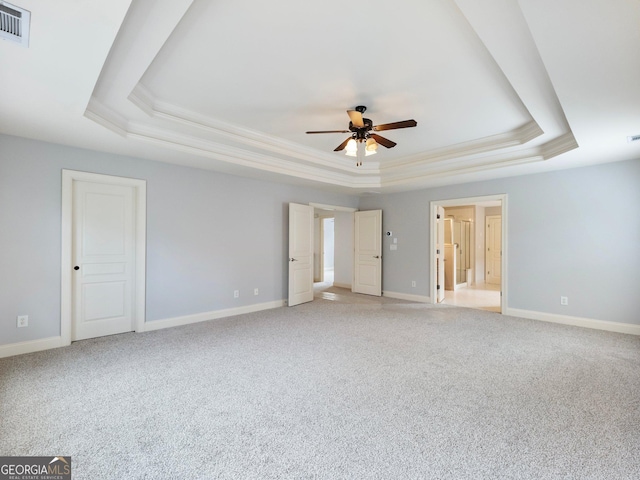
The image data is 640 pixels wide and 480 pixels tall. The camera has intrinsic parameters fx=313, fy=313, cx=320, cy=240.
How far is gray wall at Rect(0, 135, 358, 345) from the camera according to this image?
3447 millimetres

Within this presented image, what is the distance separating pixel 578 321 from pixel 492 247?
5134 mm

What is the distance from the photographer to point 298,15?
2.06 meters

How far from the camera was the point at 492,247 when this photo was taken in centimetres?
952

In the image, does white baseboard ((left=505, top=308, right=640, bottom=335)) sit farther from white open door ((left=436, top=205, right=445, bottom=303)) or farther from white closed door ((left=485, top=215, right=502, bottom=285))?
white closed door ((left=485, top=215, right=502, bottom=285))

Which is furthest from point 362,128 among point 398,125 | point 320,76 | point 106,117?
point 106,117

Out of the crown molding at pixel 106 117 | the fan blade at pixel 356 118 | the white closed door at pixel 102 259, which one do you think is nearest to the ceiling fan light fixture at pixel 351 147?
the fan blade at pixel 356 118

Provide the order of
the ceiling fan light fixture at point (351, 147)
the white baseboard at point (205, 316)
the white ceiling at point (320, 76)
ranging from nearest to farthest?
the white ceiling at point (320, 76) < the ceiling fan light fixture at point (351, 147) < the white baseboard at point (205, 316)

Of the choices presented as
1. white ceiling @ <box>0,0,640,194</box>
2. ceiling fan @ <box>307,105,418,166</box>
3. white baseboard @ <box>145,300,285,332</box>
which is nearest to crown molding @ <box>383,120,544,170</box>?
white ceiling @ <box>0,0,640,194</box>

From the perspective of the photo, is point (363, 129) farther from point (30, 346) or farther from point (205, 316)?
point (30, 346)

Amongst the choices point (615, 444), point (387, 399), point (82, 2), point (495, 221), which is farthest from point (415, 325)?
point (495, 221)

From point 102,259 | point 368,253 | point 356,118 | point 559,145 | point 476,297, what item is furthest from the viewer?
point 368,253

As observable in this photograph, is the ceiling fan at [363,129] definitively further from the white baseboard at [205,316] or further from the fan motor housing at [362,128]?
the white baseboard at [205,316]

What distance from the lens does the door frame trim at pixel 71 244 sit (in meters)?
3.72
